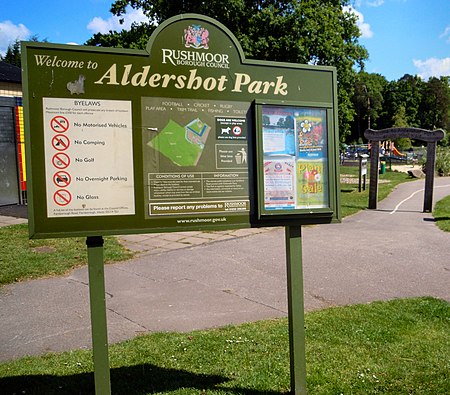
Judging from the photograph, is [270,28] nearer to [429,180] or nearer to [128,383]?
[429,180]

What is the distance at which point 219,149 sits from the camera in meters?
3.19

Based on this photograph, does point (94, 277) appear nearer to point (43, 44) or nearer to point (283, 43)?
point (43, 44)

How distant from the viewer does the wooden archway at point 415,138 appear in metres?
14.5

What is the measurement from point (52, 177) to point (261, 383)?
2.12m

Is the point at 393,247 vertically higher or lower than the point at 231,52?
lower

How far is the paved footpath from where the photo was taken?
5.16m

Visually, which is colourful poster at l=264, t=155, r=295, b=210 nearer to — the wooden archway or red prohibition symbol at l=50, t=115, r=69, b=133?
red prohibition symbol at l=50, t=115, r=69, b=133

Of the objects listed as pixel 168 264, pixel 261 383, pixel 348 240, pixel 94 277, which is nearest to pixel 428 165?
pixel 348 240

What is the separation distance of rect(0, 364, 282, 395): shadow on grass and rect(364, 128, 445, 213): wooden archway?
12.5 m

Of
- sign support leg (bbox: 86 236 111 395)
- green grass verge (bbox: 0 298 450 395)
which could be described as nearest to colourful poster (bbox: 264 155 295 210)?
sign support leg (bbox: 86 236 111 395)

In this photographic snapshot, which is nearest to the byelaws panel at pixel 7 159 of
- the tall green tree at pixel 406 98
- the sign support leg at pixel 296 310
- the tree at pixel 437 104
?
the sign support leg at pixel 296 310

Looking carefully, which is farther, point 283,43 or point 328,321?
point 283,43

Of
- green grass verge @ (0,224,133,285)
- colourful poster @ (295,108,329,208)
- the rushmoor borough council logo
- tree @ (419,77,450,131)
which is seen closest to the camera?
the rushmoor borough council logo

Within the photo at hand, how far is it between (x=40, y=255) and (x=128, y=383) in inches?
211
